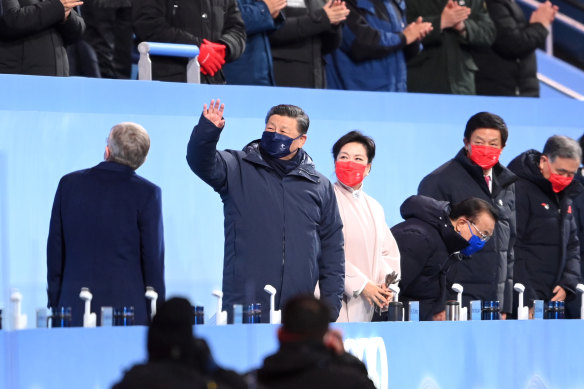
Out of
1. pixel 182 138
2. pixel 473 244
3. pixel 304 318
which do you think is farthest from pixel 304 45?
pixel 304 318

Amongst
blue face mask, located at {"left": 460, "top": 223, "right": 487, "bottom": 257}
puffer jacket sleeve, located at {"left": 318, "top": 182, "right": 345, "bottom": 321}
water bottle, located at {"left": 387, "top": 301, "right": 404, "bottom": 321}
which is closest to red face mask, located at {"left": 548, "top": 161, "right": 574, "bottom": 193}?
blue face mask, located at {"left": 460, "top": 223, "right": 487, "bottom": 257}

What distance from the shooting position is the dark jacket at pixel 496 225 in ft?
23.6

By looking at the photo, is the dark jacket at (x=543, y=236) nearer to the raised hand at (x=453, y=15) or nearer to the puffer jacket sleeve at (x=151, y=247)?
the raised hand at (x=453, y=15)

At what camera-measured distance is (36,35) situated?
7277mm

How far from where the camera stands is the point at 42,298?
7414 millimetres

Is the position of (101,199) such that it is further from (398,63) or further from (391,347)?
(398,63)

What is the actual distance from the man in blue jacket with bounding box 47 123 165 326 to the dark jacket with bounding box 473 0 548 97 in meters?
4.26

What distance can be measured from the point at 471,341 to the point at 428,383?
33cm

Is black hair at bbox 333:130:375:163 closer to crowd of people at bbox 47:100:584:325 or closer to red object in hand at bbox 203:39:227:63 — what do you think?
crowd of people at bbox 47:100:584:325

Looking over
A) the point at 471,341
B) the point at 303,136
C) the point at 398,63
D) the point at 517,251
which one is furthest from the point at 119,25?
the point at 471,341

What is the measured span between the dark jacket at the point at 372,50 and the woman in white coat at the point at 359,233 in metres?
1.97

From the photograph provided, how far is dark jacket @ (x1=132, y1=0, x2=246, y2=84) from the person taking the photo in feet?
24.9

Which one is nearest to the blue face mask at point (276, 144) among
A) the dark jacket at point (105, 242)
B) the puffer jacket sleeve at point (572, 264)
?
the dark jacket at point (105, 242)

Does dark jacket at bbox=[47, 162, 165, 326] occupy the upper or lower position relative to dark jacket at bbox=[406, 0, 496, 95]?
lower
